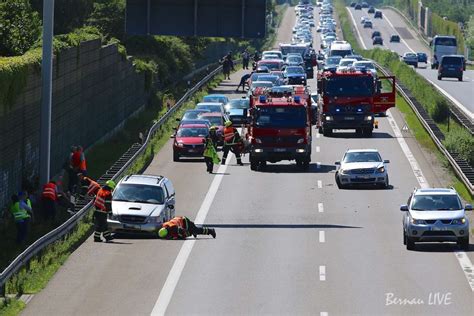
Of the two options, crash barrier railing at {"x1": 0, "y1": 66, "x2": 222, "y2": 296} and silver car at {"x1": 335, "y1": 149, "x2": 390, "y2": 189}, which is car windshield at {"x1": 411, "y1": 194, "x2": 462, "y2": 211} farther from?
silver car at {"x1": 335, "y1": 149, "x2": 390, "y2": 189}

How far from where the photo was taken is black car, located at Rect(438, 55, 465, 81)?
112 meters

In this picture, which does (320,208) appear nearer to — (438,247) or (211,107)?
(438,247)

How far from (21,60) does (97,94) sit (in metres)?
18.4

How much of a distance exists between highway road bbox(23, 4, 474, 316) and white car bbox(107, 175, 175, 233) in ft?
1.60

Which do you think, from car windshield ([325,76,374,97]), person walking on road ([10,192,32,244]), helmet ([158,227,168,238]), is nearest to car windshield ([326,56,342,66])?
car windshield ([325,76,374,97])

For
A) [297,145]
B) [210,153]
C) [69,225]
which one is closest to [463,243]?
[69,225]

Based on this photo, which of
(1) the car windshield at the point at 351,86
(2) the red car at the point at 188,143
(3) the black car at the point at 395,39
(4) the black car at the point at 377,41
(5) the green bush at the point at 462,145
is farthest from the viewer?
(3) the black car at the point at 395,39

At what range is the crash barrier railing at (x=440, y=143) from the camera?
47.9 m

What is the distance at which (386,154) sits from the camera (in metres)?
59.3

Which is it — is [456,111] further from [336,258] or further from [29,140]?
[336,258]

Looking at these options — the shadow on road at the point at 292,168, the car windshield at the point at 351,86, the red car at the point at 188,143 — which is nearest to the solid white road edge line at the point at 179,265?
the shadow on road at the point at 292,168

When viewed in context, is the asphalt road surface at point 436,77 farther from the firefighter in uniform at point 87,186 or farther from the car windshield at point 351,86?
the firefighter in uniform at point 87,186

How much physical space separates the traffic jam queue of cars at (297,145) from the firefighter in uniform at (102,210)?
488mm

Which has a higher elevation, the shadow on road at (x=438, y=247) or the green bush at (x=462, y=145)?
the green bush at (x=462, y=145)
